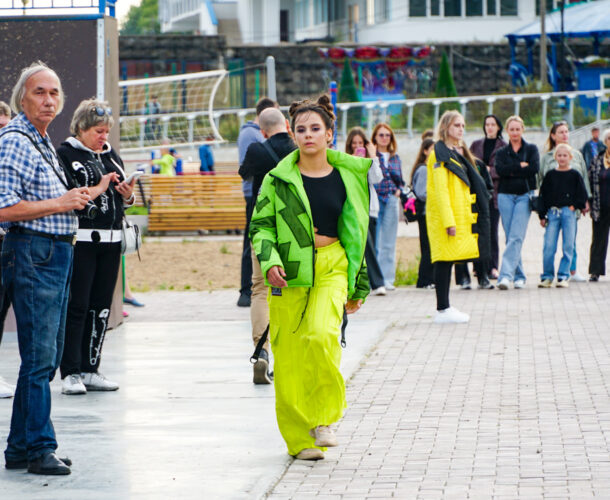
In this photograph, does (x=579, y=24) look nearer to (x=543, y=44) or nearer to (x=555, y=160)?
(x=543, y=44)

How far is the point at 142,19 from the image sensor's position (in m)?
126

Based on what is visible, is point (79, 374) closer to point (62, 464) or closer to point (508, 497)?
point (62, 464)

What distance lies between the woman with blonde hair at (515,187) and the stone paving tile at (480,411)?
1802 millimetres

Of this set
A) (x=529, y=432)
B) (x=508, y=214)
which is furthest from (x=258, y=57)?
(x=529, y=432)

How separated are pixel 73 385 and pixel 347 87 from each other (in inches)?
1409

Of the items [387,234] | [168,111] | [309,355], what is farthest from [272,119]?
[168,111]

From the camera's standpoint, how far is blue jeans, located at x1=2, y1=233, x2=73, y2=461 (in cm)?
579

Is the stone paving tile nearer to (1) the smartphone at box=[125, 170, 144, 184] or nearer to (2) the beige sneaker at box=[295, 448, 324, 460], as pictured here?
(2) the beige sneaker at box=[295, 448, 324, 460]

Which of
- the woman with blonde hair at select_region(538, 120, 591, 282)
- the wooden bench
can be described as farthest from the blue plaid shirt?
the wooden bench

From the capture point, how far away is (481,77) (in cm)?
4981

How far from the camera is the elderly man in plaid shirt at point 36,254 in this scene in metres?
5.75

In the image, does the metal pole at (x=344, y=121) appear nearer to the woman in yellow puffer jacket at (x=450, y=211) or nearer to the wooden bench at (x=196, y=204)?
the wooden bench at (x=196, y=204)

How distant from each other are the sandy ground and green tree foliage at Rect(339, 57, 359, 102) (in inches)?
831

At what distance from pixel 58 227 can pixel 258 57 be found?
140 ft
